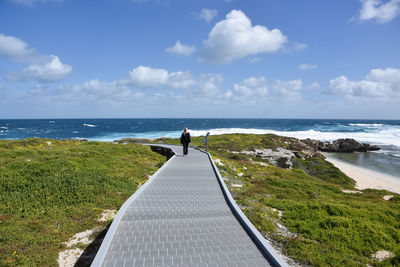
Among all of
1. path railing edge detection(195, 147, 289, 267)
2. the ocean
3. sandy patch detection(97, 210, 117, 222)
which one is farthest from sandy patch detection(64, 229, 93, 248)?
the ocean

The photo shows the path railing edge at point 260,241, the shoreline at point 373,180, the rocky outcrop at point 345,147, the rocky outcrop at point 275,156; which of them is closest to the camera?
the path railing edge at point 260,241

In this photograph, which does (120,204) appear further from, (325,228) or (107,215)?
(325,228)

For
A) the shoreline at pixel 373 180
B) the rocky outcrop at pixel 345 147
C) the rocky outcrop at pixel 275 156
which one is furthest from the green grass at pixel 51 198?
the rocky outcrop at pixel 345 147

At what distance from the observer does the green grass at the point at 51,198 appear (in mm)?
6172

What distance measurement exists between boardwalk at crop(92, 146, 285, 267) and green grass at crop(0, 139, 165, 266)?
1.94 metres

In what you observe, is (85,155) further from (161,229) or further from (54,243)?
(161,229)

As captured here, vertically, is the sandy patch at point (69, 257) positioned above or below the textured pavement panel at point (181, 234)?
below

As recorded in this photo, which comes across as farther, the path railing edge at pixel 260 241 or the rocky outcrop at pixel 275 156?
the rocky outcrop at pixel 275 156

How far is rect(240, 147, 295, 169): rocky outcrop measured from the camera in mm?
25812

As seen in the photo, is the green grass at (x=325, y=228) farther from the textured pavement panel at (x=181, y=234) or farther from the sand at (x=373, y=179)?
the sand at (x=373, y=179)

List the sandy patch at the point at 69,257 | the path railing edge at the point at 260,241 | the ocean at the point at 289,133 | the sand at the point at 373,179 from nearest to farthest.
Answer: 1. the path railing edge at the point at 260,241
2. the sandy patch at the point at 69,257
3. the sand at the point at 373,179
4. the ocean at the point at 289,133

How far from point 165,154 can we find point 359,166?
1071 inches

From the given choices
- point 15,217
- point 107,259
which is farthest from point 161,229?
point 15,217

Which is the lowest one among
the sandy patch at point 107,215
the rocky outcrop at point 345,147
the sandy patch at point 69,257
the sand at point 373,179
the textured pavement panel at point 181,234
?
the sand at point 373,179
